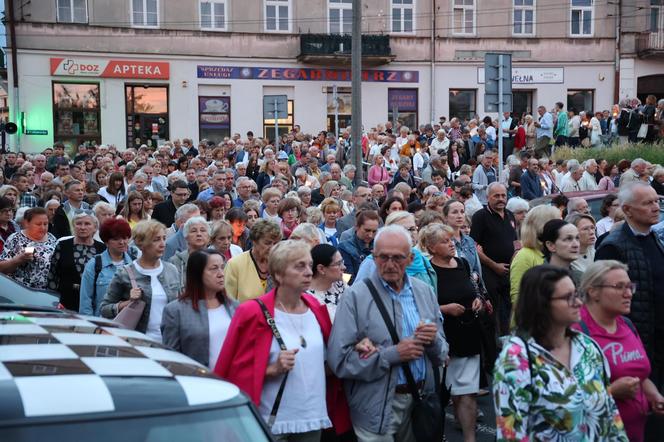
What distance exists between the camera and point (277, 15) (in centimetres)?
3453

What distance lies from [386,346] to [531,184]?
10901 mm

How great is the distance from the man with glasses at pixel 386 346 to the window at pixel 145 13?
30.1m

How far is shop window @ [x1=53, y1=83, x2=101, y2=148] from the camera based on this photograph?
31.9 meters

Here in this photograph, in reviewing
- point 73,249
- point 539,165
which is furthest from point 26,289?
point 539,165

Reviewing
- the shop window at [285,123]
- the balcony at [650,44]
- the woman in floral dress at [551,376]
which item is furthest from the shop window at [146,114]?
the woman in floral dress at [551,376]

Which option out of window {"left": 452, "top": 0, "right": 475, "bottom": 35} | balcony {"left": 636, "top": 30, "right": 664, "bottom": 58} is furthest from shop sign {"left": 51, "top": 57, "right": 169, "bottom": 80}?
balcony {"left": 636, "top": 30, "right": 664, "bottom": 58}

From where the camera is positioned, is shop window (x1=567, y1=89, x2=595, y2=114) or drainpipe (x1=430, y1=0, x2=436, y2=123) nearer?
drainpipe (x1=430, y1=0, x2=436, y2=123)

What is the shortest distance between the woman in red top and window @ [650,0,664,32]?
120 ft

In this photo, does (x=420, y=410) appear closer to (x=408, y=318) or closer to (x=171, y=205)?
(x=408, y=318)

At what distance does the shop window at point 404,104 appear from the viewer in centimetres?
3578

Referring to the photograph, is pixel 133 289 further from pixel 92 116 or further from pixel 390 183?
pixel 92 116

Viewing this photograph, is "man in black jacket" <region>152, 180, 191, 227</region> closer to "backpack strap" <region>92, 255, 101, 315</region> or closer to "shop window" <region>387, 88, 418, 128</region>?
"backpack strap" <region>92, 255, 101, 315</region>

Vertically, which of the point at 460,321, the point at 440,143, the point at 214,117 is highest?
the point at 214,117

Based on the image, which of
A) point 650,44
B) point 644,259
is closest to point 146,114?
point 650,44
